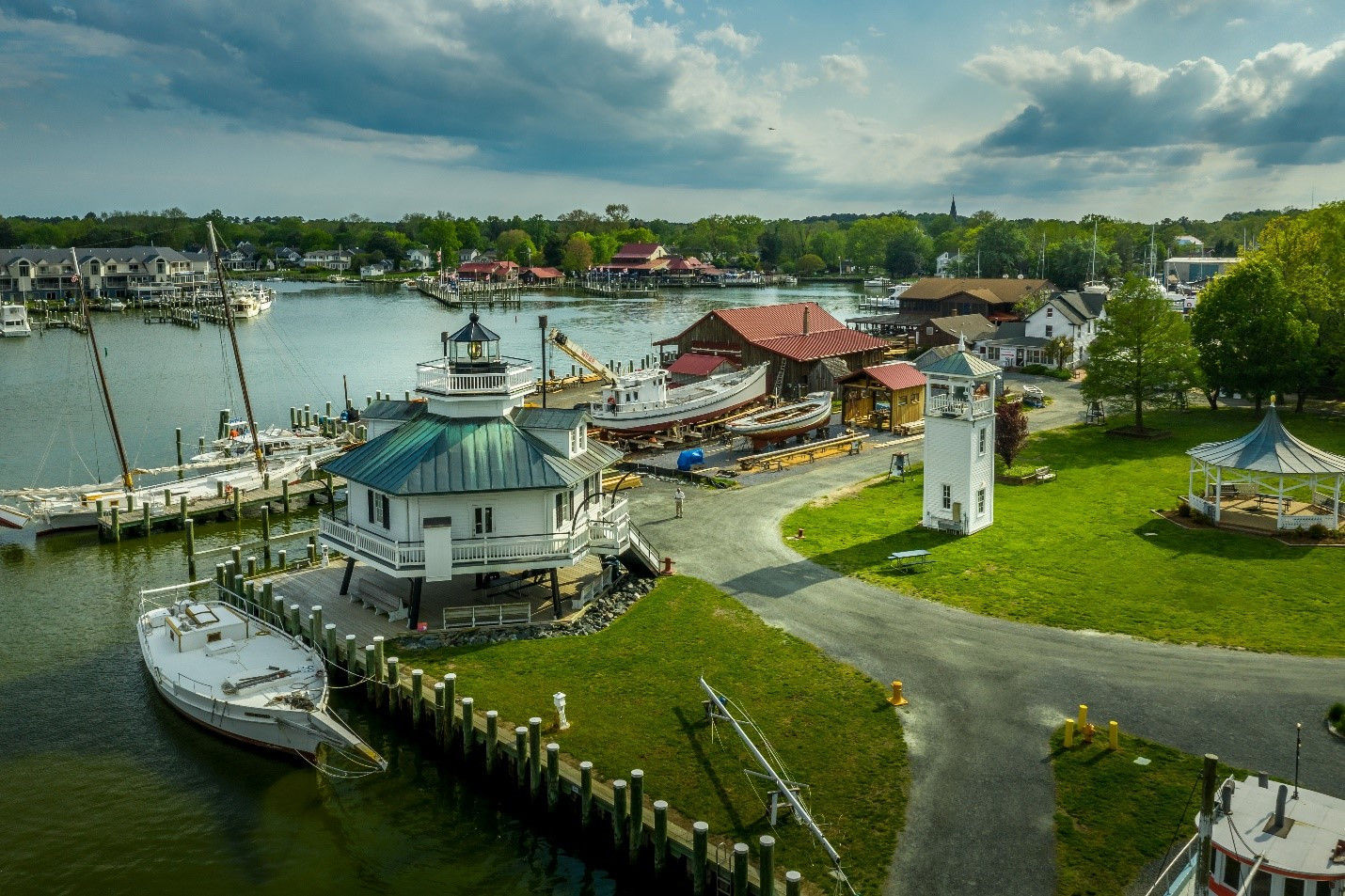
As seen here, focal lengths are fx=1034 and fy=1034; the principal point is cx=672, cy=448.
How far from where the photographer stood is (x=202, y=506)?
4656 centimetres

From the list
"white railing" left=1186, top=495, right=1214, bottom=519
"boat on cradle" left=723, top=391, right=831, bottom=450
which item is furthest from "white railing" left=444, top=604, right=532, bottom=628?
"white railing" left=1186, top=495, right=1214, bottom=519

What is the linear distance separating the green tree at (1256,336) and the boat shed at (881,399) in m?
17.3

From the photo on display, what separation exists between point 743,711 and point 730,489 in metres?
22.5

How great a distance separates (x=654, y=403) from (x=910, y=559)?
25.1 m

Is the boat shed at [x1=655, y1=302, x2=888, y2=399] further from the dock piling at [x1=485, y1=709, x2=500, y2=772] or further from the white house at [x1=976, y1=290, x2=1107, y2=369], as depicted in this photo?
the dock piling at [x1=485, y1=709, x2=500, y2=772]

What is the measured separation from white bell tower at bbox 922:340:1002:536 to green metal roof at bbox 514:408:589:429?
14.4m

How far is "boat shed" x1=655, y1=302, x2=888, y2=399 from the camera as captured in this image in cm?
6794

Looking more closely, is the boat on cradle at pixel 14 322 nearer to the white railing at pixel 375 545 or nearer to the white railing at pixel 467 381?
the white railing at pixel 375 545

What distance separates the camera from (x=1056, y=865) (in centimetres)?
1884

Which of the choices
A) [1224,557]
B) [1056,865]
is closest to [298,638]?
[1056,865]

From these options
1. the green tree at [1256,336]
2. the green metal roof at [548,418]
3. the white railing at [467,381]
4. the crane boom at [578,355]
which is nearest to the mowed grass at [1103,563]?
the green metal roof at [548,418]

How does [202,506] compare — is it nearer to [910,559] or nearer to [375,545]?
[375,545]

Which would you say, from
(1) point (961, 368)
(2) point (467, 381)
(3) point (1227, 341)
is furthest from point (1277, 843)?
(3) point (1227, 341)

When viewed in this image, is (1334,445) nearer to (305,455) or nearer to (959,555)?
(959,555)
